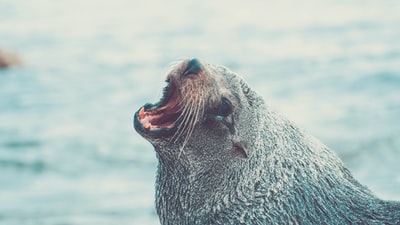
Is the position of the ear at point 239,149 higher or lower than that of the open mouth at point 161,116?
lower

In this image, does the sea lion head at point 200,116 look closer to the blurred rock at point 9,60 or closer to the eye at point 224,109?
the eye at point 224,109

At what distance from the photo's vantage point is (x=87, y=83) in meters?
21.0

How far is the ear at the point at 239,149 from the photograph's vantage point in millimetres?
5574

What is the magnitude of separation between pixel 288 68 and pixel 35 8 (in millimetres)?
19777

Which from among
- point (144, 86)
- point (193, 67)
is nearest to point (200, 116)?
point (193, 67)

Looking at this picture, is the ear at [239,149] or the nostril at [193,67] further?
the ear at [239,149]

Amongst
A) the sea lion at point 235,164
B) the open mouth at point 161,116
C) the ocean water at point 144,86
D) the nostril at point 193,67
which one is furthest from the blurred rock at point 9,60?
the nostril at point 193,67

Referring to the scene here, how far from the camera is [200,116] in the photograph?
5492mm

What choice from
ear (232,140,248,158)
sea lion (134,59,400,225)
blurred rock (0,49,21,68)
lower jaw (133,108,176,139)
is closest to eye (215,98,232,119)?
sea lion (134,59,400,225)

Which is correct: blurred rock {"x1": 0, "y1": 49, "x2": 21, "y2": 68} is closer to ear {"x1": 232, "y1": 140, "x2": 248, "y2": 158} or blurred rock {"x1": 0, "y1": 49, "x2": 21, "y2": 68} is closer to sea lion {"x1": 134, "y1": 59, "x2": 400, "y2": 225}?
sea lion {"x1": 134, "y1": 59, "x2": 400, "y2": 225}

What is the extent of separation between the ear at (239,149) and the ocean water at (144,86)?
62 centimetres

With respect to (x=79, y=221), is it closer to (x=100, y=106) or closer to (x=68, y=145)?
(x=68, y=145)

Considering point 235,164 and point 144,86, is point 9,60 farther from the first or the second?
point 235,164

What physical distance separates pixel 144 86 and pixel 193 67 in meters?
14.5
